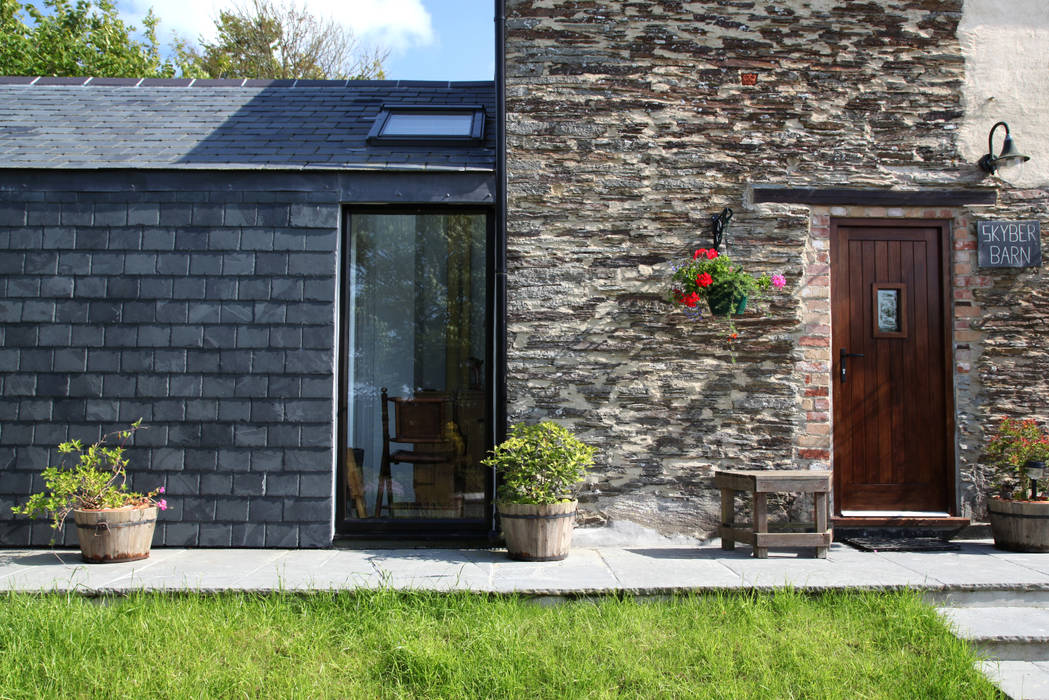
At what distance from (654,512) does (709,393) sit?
890 millimetres

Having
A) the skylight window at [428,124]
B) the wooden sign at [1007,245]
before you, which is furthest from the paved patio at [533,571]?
the skylight window at [428,124]

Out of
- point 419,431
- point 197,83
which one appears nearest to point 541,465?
point 419,431

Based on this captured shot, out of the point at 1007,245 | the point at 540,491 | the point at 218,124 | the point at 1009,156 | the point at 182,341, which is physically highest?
the point at 218,124

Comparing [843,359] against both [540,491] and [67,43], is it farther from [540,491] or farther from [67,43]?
[67,43]

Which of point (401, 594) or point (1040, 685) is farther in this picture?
point (401, 594)

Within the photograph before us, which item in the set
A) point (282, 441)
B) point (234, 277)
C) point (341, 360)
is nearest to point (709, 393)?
point (341, 360)

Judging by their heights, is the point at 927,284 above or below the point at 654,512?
above

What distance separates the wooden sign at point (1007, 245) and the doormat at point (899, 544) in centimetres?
194

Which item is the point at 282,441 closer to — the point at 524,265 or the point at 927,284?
the point at 524,265

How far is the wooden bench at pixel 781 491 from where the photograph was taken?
4660 mm

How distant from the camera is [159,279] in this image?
16.9 ft

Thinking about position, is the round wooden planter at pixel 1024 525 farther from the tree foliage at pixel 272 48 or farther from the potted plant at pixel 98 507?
the tree foliage at pixel 272 48

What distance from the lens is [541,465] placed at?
4.59 m

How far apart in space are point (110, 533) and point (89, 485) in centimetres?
33
